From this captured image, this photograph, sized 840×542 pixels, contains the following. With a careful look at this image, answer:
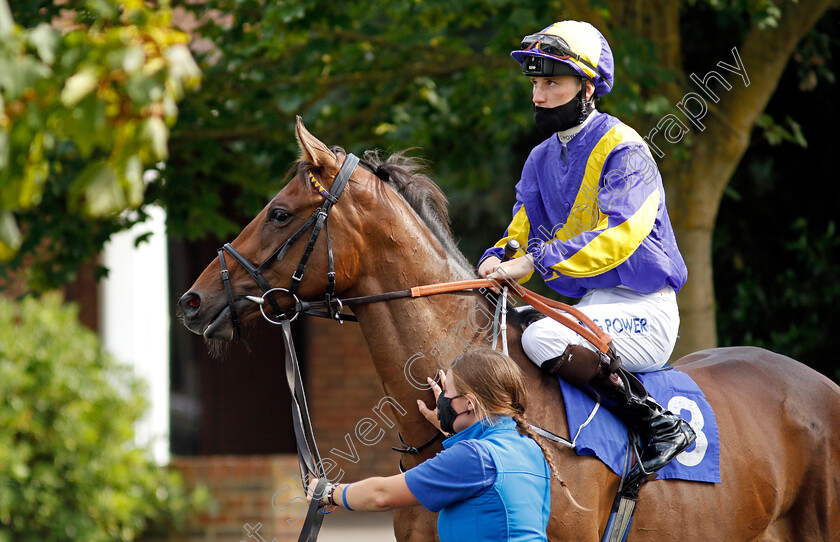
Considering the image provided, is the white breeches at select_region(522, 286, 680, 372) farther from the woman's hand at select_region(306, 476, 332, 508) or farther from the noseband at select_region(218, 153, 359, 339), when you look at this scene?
the woman's hand at select_region(306, 476, 332, 508)

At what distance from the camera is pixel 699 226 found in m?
5.62

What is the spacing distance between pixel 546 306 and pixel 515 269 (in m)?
0.18

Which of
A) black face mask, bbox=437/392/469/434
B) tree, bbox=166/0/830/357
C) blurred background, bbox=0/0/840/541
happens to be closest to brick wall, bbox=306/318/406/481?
blurred background, bbox=0/0/840/541

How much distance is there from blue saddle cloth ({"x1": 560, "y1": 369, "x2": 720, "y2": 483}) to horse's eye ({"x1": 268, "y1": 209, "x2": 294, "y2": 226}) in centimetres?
115

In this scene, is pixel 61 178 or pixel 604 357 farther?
pixel 61 178

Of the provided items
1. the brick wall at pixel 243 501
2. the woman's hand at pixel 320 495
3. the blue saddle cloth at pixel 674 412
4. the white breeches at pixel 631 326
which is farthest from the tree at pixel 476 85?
the woman's hand at pixel 320 495

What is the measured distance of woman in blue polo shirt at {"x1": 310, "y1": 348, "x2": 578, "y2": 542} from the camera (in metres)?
2.52

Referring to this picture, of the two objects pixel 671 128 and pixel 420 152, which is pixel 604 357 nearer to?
pixel 671 128

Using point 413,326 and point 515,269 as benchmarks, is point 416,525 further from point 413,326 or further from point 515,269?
point 515,269

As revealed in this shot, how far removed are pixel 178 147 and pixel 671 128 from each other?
3.51m

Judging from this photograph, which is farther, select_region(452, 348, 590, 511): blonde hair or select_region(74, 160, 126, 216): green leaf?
select_region(452, 348, 590, 511): blonde hair

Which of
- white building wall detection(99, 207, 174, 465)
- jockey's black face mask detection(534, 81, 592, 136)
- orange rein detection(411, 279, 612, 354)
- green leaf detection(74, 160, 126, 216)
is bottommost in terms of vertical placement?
white building wall detection(99, 207, 174, 465)

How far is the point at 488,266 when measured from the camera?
3.41 metres

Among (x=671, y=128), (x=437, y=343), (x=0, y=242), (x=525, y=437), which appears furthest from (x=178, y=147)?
(x=0, y=242)
